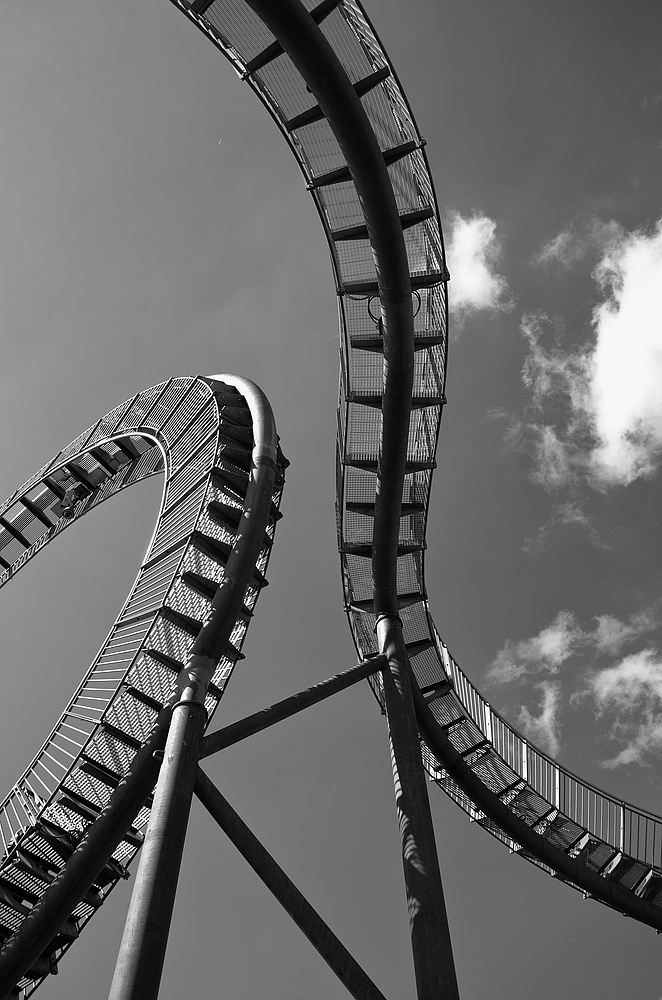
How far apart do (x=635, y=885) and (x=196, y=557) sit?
9797mm

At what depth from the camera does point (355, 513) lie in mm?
13250

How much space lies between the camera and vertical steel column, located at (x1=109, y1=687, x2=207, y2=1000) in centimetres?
671

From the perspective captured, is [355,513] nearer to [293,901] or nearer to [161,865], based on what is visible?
[293,901]

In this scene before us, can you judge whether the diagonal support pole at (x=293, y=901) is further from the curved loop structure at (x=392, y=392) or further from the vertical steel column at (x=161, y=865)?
the curved loop structure at (x=392, y=392)

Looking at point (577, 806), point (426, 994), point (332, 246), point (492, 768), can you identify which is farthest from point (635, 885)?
point (332, 246)

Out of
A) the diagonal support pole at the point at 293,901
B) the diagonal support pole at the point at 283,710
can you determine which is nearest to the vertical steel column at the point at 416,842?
the diagonal support pole at the point at 283,710

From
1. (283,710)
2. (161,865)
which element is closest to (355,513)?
(283,710)

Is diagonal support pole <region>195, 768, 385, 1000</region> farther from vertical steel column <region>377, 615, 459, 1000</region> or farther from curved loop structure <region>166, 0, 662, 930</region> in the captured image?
curved loop structure <region>166, 0, 662, 930</region>

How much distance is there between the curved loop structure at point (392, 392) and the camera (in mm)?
9695

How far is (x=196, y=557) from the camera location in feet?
40.9

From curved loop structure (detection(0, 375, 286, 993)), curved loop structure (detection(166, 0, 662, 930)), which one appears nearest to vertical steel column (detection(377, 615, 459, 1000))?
curved loop structure (detection(166, 0, 662, 930))

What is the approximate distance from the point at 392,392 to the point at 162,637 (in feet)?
15.2

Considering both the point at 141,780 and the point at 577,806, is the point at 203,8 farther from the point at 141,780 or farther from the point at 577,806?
the point at 577,806

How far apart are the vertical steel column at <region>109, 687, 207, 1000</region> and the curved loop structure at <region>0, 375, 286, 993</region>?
2.52 feet
